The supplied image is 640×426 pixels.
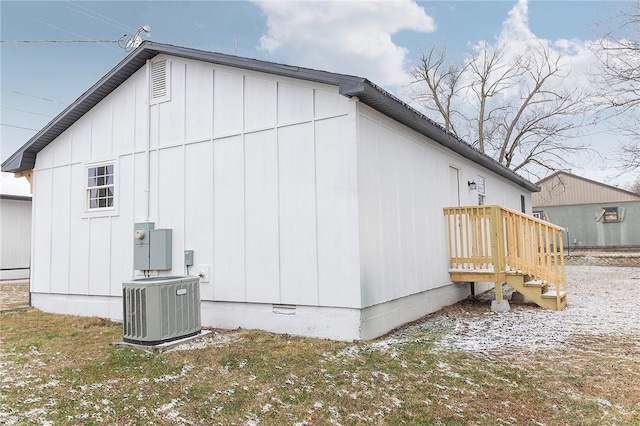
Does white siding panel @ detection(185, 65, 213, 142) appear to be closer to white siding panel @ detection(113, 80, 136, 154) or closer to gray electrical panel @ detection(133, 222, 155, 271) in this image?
white siding panel @ detection(113, 80, 136, 154)

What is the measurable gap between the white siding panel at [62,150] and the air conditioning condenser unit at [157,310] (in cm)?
425

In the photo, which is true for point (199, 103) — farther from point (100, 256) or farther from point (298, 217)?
point (100, 256)

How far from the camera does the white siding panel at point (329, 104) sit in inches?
209

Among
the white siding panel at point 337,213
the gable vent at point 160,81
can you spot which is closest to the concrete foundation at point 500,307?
the white siding panel at point 337,213

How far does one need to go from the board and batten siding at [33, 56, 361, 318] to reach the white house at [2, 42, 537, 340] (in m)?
0.02

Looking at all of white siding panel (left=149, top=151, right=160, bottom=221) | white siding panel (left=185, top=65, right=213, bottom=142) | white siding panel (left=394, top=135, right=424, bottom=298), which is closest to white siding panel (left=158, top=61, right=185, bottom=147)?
white siding panel (left=185, top=65, right=213, bottom=142)

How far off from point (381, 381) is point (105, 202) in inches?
237

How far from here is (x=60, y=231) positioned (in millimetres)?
8008

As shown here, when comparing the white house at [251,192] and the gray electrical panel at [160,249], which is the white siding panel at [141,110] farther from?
the gray electrical panel at [160,249]

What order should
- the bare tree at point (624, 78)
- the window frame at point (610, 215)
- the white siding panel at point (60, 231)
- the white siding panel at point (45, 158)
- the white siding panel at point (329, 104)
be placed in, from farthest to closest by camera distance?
the window frame at point (610, 215), the bare tree at point (624, 78), the white siding panel at point (45, 158), the white siding panel at point (60, 231), the white siding panel at point (329, 104)

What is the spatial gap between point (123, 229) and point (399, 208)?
15.1 ft

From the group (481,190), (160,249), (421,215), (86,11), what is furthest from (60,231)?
(481,190)

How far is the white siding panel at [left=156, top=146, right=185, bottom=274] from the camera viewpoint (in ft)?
21.8

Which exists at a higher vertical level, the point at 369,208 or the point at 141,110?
the point at 141,110
